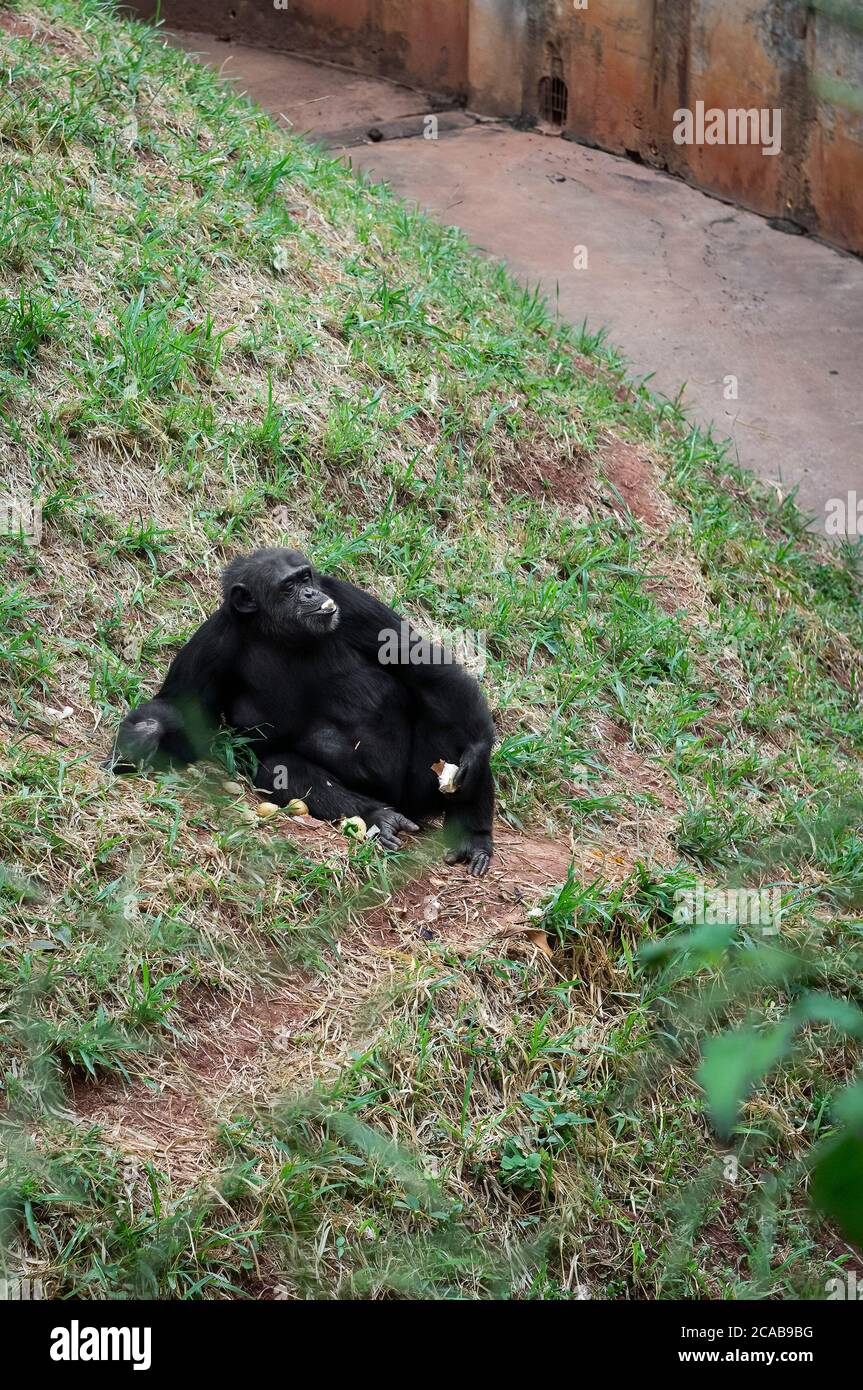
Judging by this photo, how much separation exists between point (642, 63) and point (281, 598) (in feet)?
33.8

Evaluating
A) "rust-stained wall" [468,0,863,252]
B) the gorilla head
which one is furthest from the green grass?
"rust-stained wall" [468,0,863,252]

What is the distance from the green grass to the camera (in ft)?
14.3

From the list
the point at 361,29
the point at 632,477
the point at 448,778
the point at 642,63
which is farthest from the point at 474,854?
the point at 361,29

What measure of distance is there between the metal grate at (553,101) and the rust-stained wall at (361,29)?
3.07 ft

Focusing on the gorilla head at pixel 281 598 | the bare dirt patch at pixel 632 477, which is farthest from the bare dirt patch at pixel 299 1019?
the bare dirt patch at pixel 632 477

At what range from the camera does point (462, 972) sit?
5.03 m

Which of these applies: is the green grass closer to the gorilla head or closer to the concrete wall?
the gorilla head

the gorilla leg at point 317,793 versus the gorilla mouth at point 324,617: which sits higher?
the gorilla mouth at point 324,617

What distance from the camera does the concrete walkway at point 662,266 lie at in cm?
1084

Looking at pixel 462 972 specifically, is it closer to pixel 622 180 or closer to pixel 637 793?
pixel 637 793

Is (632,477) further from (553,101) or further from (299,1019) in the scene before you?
(553,101)

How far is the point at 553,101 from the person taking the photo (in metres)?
14.8

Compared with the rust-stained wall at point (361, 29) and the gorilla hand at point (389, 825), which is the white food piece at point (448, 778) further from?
the rust-stained wall at point (361, 29)
